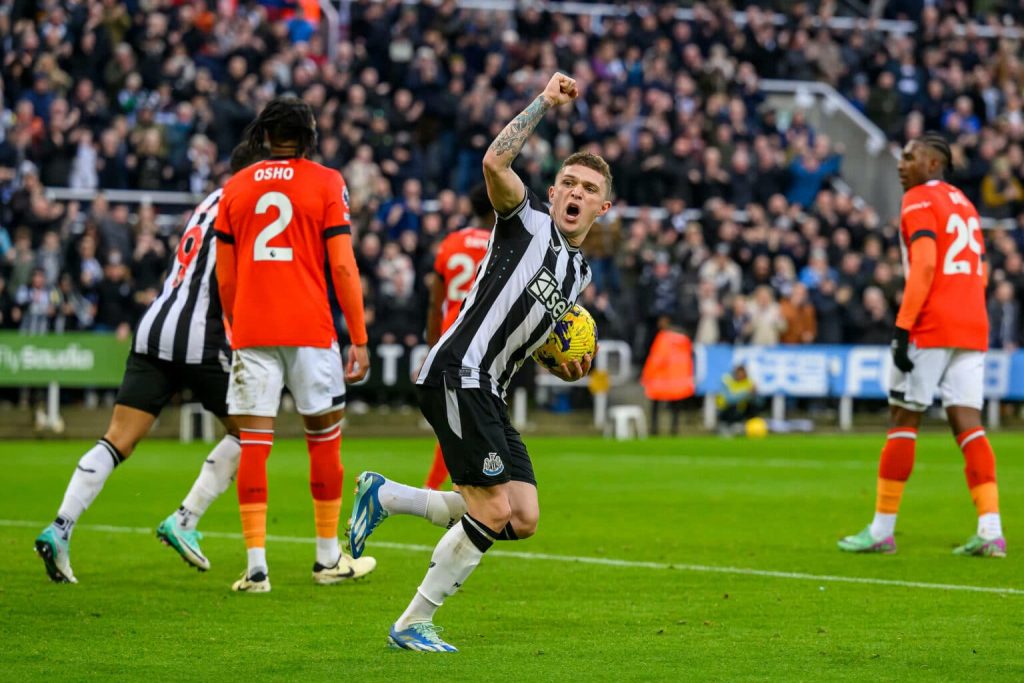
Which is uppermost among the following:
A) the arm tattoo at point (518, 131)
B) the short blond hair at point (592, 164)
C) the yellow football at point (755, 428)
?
the arm tattoo at point (518, 131)

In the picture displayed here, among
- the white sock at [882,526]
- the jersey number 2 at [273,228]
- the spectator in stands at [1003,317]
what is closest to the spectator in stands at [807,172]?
the spectator in stands at [1003,317]

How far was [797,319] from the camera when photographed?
2541 centimetres

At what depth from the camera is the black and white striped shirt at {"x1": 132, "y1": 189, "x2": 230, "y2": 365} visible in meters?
8.87

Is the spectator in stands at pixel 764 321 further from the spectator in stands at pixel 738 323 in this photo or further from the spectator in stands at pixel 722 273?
the spectator in stands at pixel 722 273

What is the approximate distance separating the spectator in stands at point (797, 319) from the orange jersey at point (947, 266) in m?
15.0

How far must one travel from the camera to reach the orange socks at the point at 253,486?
8.34m

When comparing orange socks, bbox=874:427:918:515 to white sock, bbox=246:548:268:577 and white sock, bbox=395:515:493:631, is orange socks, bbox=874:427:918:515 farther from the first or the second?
white sock, bbox=395:515:493:631

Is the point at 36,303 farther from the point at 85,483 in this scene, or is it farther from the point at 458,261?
the point at 85,483

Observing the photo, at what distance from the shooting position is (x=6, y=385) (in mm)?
21047

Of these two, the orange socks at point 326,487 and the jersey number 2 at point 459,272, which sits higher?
the jersey number 2 at point 459,272

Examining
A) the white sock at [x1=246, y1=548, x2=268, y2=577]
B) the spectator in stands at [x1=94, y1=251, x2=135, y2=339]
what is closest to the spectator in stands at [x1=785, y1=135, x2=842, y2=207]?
the spectator in stands at [x1=94, y1=251, x2=135, y2=339]

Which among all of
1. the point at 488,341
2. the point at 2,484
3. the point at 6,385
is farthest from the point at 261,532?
the point at 6,385

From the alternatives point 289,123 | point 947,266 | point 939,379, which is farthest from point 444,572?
point 947,266

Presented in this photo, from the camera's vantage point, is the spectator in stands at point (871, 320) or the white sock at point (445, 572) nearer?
the white sock at point (445, 572)
